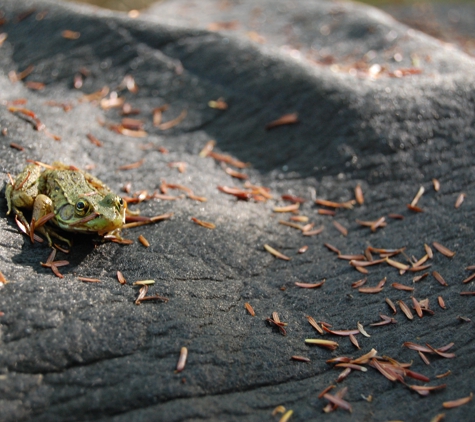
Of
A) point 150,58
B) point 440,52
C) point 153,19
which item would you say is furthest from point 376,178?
point 153,19

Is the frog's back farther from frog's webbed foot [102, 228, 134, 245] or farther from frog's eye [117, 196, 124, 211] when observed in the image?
frog's webbed foot [102, 228, 134, 245]

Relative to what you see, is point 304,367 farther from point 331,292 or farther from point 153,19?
point 153,19

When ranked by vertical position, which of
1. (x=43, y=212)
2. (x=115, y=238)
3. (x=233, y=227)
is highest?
(x=43, y=212)

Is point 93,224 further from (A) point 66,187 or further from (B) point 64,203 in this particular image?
(A) point 66,187

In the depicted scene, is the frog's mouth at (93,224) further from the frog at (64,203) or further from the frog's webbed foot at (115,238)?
the frog's webbed foot at (115,238)

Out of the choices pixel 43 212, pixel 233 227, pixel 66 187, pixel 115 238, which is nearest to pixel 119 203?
pixel 115 238

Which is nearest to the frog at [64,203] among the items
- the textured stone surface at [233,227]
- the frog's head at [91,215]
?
the frog's head at [91,215]

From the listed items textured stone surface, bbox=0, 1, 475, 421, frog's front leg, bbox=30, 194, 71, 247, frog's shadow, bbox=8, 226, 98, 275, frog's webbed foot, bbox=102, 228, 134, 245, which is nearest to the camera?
textured stone surface, bbox=0, 1, 475, 421

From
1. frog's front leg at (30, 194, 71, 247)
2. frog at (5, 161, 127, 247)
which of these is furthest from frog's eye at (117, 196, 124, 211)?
frog's front leg at (30, 194, 71, 247)
